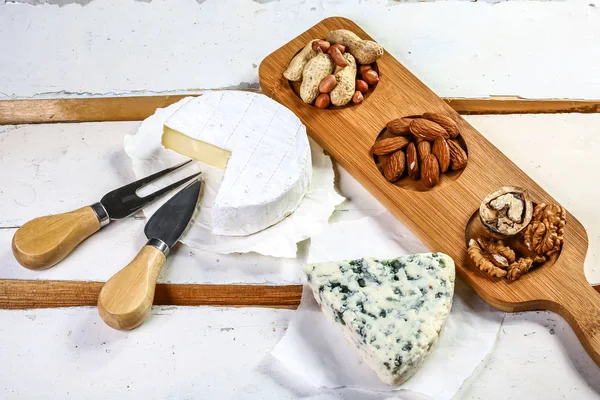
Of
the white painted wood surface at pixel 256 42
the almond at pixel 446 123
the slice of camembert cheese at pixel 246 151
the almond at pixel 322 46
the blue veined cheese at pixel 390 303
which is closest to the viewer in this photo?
the blue veined cheese at pixel 390 303

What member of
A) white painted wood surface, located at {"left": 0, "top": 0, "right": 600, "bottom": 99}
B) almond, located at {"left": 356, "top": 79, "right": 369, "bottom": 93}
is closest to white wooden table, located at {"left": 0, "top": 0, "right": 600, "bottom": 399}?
white painted wood surface, located at {"left": 0, "top": 0, "right": 600, "bottom": 99}

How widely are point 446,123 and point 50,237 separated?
0.90 meters

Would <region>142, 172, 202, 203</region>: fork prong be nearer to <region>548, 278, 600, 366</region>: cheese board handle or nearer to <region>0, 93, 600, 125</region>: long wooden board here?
<region>0, 93, 600, 125</region>: long wooden board

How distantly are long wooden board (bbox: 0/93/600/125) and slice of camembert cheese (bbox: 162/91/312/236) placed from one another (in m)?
0.22

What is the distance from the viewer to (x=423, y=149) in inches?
64.3

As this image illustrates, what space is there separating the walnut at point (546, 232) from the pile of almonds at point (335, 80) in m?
0.50

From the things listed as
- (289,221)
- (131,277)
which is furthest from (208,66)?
(131,277)

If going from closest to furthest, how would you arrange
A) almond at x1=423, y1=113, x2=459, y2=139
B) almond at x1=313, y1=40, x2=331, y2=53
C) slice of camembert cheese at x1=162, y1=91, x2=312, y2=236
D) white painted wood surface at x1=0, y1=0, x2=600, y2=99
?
1. slice of camembert cheese at x1=162, y1=91, x2=312, y2=236
2. almond at x1=423, y1=113, x2=459, y2=139
3. almond at x1=313, y1=40, x2=331, y2=53
4. white painted wood surface at x1=0, y1=0, x2=600, y2=99

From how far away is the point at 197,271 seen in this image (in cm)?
160

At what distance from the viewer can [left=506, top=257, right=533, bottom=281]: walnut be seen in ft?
4.84

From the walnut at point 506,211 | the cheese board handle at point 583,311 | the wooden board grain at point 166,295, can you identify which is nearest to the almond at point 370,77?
the walnut at point 506,211

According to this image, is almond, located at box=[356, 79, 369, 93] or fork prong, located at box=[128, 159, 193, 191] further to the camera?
almond, located at box=[356, 79, 369, 93]

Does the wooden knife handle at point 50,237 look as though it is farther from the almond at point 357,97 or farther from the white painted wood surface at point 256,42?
the almond at point 357,97

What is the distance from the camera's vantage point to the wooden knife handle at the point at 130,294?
1462 mm
